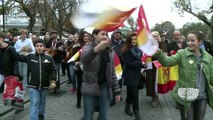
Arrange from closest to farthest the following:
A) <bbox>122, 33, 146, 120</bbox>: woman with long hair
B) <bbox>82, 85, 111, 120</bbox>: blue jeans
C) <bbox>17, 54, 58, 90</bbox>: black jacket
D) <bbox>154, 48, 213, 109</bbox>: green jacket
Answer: <bbox>154, 48, 213, 109</bbox>: green jacket < <bbox>82, 85, 111, 120</bbox>: blue jeans < <bbox>17, 54, 58, 90</bbox>: black jacket < <bbox>122, 33, 146, 120</bbox>: woman with long hair

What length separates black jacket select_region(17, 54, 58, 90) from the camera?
7332 millimetres

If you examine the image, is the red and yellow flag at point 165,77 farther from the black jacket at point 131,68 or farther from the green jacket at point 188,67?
the green jacket at point 188,67

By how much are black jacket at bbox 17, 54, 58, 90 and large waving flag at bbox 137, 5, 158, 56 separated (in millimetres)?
2477

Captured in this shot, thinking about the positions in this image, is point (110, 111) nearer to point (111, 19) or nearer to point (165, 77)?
point (165, 77)

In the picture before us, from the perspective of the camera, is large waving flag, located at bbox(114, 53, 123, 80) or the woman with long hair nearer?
large waving flag, located at bbox(114, 53, 123, 80)

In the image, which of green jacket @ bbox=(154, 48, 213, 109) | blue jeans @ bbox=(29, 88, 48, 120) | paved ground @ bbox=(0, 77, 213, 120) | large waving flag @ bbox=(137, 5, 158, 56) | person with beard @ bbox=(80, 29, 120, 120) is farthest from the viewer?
paved ground @ bbox=(0, 77, 213, 120)

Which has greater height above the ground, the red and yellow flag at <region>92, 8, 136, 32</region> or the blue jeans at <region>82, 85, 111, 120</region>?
the red and yellow flag at <region>92, 8, 136, 32</region>

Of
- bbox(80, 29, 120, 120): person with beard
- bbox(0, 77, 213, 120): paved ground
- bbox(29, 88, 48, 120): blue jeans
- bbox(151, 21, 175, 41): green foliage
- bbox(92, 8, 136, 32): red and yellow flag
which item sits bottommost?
bbox(0, 77, 213, 120): paved ground

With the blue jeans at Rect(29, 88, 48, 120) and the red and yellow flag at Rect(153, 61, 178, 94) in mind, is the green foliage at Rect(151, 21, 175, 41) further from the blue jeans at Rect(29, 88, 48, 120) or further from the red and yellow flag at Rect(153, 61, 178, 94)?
the blue jeans at Rect(29, 88, 48, 120)

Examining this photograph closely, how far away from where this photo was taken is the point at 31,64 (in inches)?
291

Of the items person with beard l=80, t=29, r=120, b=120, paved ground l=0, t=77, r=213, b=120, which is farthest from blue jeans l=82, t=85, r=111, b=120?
paved ground l=0, t=77, r=213, b=120

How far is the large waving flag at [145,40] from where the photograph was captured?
17.4ft

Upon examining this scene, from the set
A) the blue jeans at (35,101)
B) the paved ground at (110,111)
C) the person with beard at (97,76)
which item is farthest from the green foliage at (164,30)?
the person with beard at (97,76)

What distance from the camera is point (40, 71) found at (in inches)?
291
